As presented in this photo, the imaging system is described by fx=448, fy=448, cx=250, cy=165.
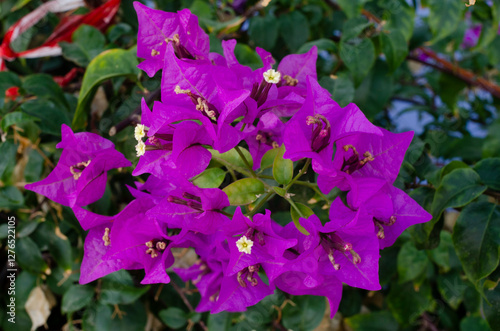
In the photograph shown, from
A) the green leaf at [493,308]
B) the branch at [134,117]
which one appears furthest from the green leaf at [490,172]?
the branch at [134,117]

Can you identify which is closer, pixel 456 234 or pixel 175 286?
pixel 456 234

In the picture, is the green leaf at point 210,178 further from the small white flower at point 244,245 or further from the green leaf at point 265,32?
the green leaf at point 265,32

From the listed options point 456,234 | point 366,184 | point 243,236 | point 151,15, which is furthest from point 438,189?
point 151,15

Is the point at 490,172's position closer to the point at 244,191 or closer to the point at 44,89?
the point at 244,191

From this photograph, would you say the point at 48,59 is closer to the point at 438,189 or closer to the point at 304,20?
the point at 304,20

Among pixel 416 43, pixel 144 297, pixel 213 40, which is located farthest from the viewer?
pixel 416 43

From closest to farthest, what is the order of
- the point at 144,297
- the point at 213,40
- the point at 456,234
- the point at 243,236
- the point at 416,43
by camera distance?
the point at 243,236
the point at 456,234
the point at 213,40
the point at 144,297
the point at 416,43
